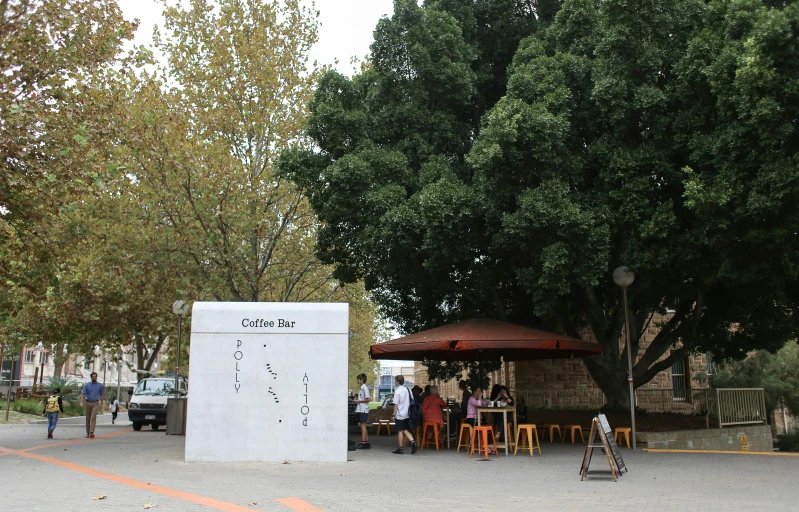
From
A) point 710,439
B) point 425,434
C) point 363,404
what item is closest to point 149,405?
point 363,404

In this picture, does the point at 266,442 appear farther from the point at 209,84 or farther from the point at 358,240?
the point at 209,84

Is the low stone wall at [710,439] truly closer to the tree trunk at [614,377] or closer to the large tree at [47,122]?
the tree trunk at [614,377]

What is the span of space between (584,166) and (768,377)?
16773 millimetres

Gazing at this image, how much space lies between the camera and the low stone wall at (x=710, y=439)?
1608 centimetres

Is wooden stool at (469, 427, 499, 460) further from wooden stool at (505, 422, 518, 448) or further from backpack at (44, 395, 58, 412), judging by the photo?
backpack at (44, 395, 58, 412)

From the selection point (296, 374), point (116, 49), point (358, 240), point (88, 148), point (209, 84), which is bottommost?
point (296, 374)

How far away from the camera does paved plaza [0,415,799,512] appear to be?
28.6ft

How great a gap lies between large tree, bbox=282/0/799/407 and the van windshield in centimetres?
1090

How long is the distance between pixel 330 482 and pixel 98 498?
3.17 m

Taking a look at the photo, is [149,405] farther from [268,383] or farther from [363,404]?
[268,383]

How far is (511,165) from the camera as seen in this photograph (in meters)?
14.5

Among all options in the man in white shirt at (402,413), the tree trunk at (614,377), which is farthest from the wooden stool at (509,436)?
the tree trunk at (614,377)

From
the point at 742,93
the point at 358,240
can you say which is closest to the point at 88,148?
the point at 358,240

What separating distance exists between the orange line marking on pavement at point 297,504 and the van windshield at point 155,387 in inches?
726
